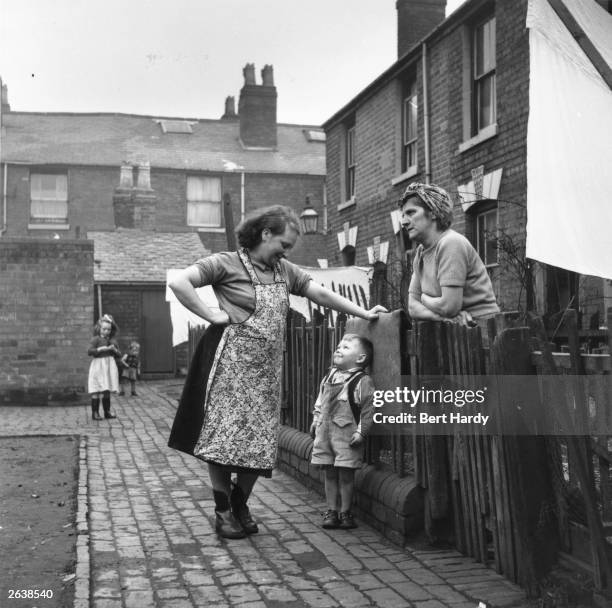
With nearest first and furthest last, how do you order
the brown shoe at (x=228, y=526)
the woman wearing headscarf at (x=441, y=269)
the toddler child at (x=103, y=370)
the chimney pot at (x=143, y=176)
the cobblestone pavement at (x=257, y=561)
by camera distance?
the cobblestone pavement at (x=257, y=561), the woman wearing headscarf at (x=441, y=269), the brown shoe at (x=228, y=526), the toddler child at (x=103, y=370), the chimney pot at (x=143, y=176)

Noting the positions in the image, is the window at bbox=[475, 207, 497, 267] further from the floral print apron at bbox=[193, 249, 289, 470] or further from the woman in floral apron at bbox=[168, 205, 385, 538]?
the floral print apron at bbox=[193, 249, 289, 470]

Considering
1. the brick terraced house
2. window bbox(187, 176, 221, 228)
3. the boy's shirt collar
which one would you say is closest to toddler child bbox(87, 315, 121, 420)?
the boy's shirt collar

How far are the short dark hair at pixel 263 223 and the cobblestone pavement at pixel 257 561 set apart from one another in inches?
71.4

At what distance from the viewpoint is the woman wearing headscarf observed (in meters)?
4.68

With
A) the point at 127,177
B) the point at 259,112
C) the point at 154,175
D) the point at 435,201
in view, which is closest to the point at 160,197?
the point at 154,175

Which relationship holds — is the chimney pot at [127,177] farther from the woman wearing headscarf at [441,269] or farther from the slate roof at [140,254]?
the woman wearing headscarf at [441,269]

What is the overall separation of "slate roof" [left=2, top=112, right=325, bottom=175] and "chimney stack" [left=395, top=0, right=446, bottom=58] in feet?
44.5

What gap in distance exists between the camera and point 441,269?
4680mm

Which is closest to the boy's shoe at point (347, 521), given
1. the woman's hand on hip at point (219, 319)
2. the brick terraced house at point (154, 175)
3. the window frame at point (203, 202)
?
the woman's hand on hip at point (219, 319)

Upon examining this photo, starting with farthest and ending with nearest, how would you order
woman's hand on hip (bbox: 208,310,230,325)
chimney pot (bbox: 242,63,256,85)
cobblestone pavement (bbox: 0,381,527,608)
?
1. chimney pot (bbox: 242,63,256,85)
2. woman's hand on hip (bbox: 208,310,230,325)
3. cobblestone pavement (bbox: 0,381,527,608)

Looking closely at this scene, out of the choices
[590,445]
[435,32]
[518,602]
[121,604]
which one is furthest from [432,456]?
[435,32]

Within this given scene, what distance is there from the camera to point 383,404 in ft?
17.3

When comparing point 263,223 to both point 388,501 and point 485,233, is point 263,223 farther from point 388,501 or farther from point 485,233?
point 485,233

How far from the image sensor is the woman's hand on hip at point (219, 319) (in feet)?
17.0
